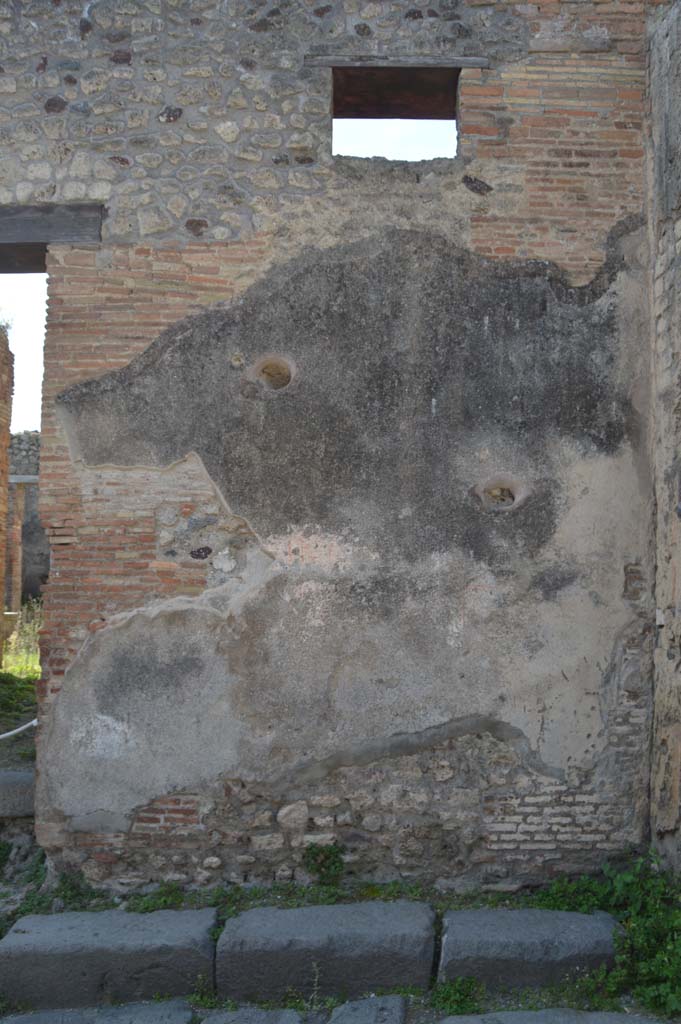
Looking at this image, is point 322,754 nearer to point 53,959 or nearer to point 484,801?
point 484,801

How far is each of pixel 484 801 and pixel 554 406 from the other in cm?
202

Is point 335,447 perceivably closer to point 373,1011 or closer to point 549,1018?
point 373,1011

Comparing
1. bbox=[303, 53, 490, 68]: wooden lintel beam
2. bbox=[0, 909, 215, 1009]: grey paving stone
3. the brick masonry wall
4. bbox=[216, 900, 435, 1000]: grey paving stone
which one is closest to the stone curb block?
bbox=[216, 900, 435, 1000]: grey paving stone

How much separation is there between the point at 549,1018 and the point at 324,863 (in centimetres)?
129

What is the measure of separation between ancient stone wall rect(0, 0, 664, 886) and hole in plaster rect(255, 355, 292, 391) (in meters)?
0.02

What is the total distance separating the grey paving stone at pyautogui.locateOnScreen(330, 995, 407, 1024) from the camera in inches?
154

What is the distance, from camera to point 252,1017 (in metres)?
3.99

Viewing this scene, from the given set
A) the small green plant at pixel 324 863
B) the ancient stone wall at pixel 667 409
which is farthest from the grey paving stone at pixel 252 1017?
the ancient stone wall at pixel 667 409

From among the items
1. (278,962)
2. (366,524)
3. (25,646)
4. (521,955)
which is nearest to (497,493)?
(366,524)

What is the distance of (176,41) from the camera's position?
5.00m

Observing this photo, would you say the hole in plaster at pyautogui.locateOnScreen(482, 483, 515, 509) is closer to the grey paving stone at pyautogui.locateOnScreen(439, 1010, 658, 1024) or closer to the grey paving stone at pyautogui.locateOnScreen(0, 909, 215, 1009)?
the grey paving stone at pyautogui.locateOnScreen(439, 1010, 658, 1024)

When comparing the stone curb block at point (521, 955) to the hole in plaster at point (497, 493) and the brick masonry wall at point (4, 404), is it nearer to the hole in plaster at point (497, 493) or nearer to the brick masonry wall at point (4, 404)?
the hole in plaster at point (497, 493)

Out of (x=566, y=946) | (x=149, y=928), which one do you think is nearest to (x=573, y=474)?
(x=566, y=946)

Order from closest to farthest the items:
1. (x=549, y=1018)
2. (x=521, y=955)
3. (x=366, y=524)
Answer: (x=549, y=1018) → (x=521, y=955) → (x=366, y=524)
